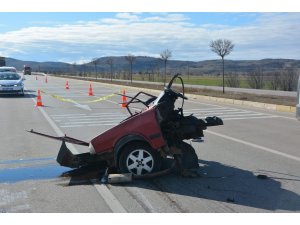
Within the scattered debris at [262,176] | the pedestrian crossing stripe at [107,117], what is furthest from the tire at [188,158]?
the pedestrian crossing stripe at [107,117]

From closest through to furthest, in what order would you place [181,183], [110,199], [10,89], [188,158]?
[110,199]
[181,183]
[188,158]
[10,89]

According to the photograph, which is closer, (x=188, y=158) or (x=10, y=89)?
(x=188, y=158)

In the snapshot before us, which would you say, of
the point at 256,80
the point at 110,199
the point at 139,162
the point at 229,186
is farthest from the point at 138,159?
the point at 256,80

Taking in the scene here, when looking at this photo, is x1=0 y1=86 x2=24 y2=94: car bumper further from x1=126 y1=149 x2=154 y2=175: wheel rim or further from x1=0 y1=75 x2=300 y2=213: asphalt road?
x1=126 y1=149 x2=154 y2=175: wheel rim

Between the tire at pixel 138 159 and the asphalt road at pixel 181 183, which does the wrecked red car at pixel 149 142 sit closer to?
the tire at pixel 138 159

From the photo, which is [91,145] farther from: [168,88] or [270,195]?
[270,195]

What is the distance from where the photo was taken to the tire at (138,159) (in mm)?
6434

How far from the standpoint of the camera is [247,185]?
612 cm

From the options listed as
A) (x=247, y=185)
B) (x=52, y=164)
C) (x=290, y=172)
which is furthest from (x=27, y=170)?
(x=290, y=172)

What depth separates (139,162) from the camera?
6.48 metres

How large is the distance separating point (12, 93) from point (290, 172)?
21.7 metres

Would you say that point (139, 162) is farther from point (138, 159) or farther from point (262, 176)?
point (262, 176)

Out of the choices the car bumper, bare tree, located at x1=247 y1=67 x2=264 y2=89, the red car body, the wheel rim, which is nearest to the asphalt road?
the wheel rim

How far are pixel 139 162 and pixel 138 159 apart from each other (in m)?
0.05
